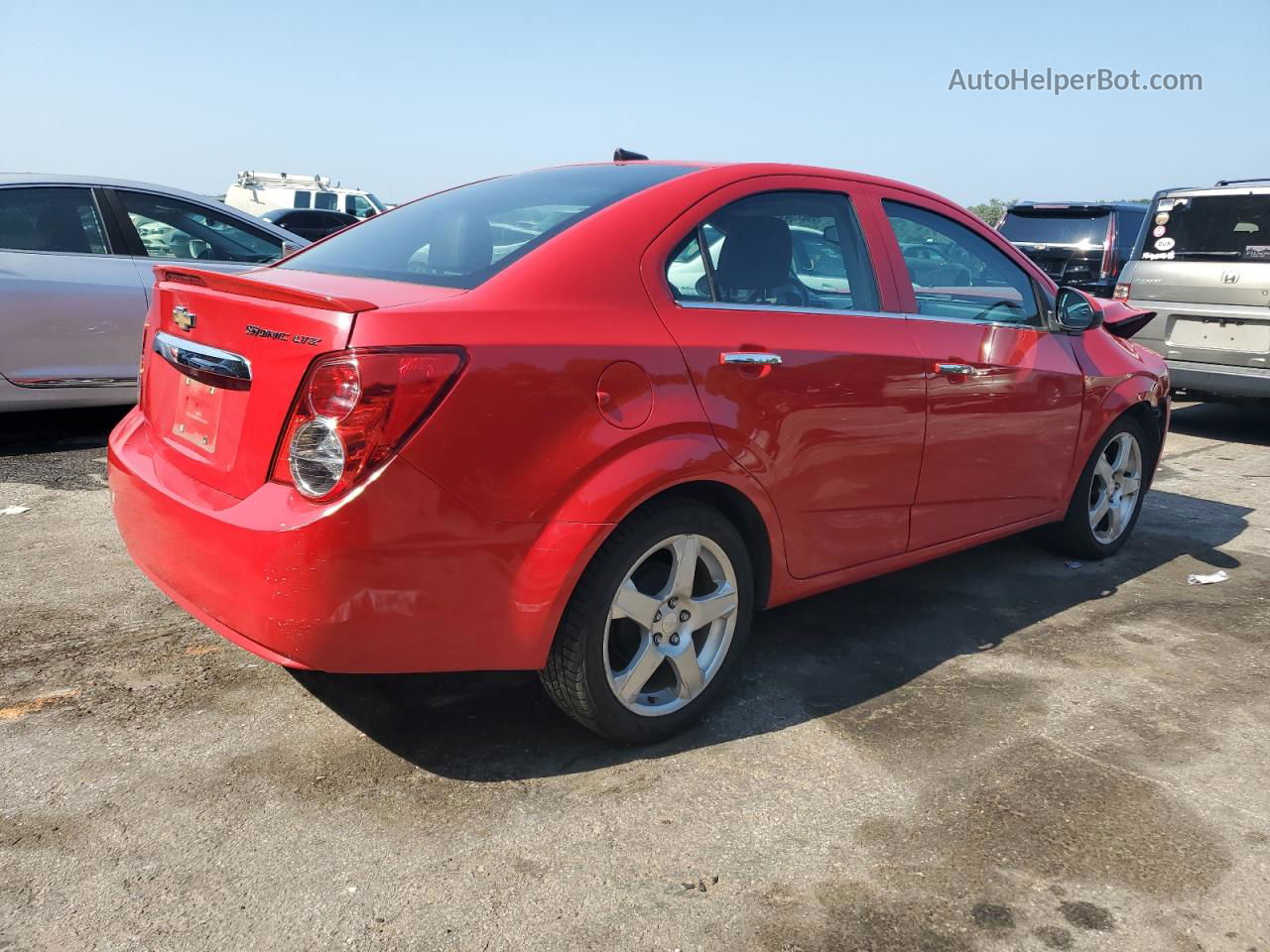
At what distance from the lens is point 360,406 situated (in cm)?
229

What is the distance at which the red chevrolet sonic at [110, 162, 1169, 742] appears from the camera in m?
2.36

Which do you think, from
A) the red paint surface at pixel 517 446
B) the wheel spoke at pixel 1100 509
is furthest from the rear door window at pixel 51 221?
the wheel spoke at pixel 1100 509

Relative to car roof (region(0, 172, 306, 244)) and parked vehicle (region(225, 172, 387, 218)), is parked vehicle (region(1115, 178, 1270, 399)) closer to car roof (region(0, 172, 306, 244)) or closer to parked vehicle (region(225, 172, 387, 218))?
car roof (region(0, 172, 306, 244))

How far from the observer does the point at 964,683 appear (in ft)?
11.2

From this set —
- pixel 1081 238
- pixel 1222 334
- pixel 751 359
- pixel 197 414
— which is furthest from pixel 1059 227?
pixel 197 414

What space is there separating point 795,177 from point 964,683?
5.64ft

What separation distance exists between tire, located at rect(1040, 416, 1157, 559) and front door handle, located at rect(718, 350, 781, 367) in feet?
7.07

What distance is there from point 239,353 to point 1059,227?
10.5m

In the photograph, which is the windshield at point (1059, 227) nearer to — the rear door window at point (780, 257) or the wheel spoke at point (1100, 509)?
the wheel spoke at point (1100, 509)

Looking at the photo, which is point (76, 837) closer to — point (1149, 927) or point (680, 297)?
point (680, 297)

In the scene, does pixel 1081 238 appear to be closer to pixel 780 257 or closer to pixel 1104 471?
pixel 1104 471

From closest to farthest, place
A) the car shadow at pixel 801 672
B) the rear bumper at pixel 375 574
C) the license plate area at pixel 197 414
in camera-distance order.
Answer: the rear bumper at pixel 375 574 < the license plate area at pixel 197 414 < the car shadow at pixel 801 672

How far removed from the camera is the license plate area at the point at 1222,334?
23.4 ft

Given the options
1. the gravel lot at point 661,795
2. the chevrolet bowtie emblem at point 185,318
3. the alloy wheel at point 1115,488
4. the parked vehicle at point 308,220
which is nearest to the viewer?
the gravel lot at point 661,795
